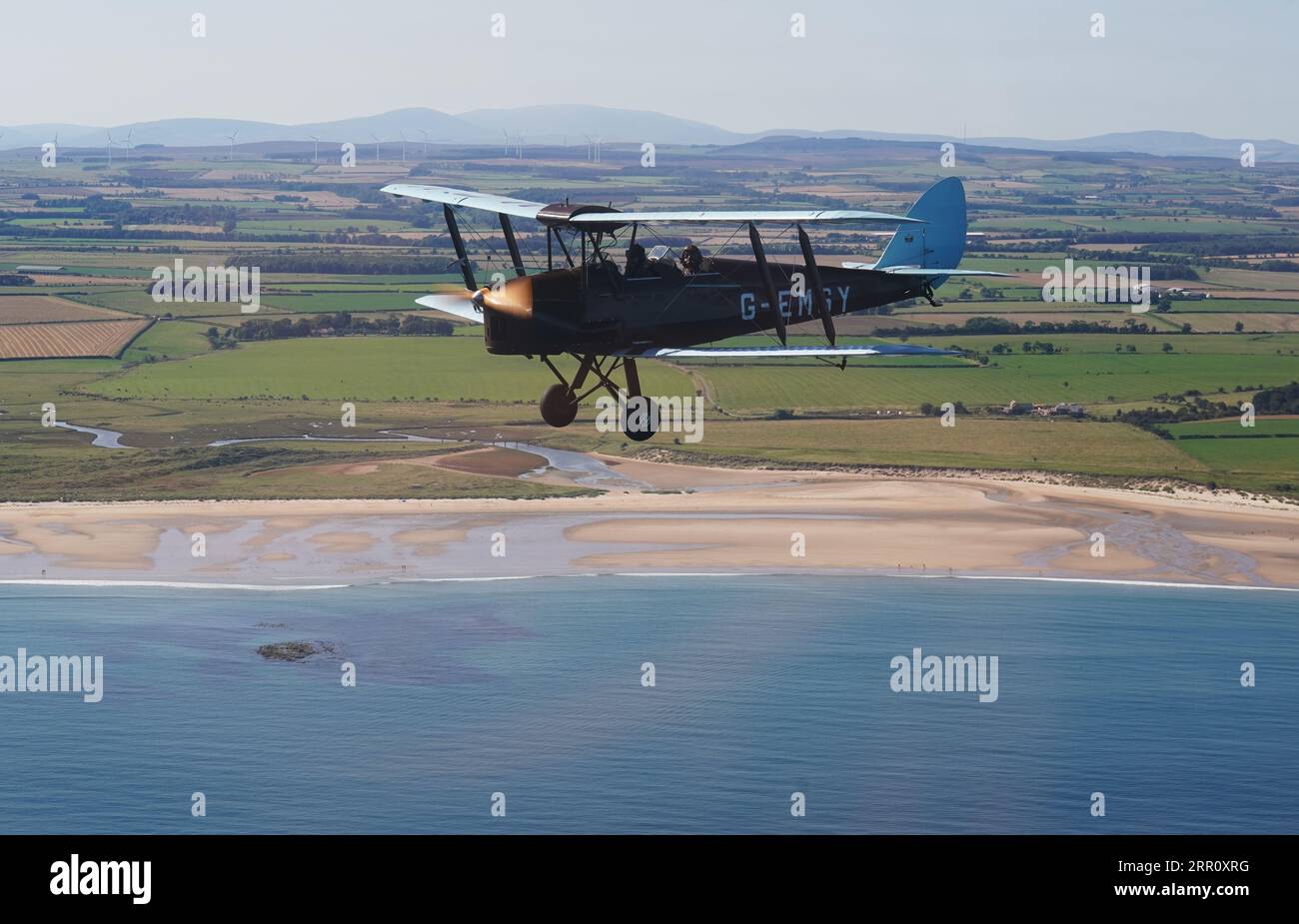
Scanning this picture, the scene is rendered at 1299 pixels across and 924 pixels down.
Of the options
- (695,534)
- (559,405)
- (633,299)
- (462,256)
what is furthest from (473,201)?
(695,534)

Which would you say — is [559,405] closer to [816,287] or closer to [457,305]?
[457,305]

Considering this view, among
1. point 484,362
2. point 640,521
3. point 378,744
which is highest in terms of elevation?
point 484,362

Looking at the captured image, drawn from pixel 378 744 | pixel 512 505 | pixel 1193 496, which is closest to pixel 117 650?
pixel 378 744

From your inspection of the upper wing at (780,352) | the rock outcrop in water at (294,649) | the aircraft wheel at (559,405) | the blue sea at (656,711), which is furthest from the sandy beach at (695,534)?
the upper wing at (780,352)

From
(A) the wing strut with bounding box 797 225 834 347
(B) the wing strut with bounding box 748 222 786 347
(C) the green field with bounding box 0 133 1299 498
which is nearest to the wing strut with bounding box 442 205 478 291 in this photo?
(B) the wing strut with bounding box 748 222 786 347

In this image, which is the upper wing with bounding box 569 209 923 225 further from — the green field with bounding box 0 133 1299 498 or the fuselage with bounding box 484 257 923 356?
the green field with bounding box 0 133 1299 498

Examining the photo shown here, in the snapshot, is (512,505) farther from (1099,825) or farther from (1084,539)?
(1099,825)
